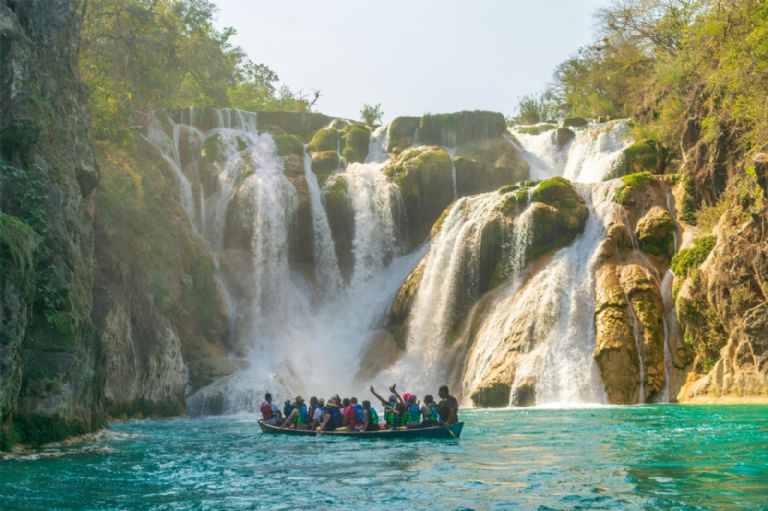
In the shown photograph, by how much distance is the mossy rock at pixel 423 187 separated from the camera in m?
41.8

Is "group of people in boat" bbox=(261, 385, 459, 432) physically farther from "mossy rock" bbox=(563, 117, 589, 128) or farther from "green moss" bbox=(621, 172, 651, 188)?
"mossy rock" bbox=(563, 117, 589, 128)

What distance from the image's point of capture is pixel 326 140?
157 ft

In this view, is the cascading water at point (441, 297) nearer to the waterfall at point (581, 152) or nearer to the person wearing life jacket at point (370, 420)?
the waterfall at point (581, 152)

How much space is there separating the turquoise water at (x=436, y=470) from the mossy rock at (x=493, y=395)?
23.1 ft

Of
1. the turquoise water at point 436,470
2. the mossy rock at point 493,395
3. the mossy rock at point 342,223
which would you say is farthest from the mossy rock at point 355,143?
the turquoise water at point 436,470

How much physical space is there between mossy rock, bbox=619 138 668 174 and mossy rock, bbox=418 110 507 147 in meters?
11.6

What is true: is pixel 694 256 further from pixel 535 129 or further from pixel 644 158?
pixel 535 129

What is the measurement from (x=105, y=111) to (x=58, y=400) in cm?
1647

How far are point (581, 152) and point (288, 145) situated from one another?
15479 millimetres

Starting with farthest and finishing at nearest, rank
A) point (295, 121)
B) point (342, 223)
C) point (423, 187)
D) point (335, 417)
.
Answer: point (295, 121)
point (423, 187)
point (342, 223)
point (335, 417)

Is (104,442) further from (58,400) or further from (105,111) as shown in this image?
(105,111)

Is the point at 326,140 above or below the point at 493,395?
above

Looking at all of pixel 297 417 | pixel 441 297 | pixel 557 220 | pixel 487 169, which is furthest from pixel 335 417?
pixel 487 169

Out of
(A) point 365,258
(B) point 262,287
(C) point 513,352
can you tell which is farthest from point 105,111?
(C) point 513,352
